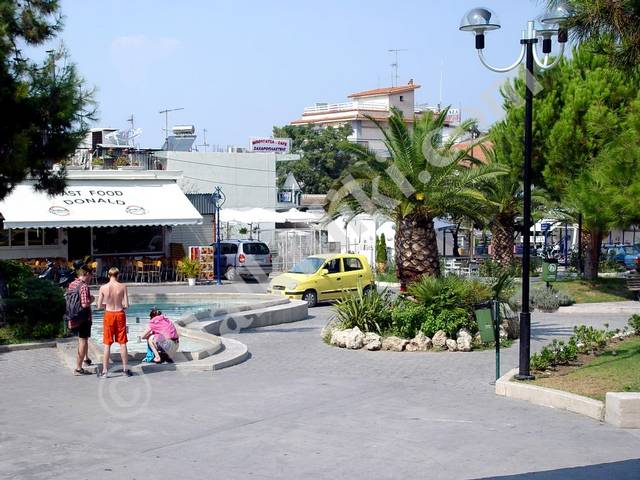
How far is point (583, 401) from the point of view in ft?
36.3

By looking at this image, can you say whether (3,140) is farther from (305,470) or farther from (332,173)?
(332,173)

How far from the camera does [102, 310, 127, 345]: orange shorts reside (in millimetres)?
13266

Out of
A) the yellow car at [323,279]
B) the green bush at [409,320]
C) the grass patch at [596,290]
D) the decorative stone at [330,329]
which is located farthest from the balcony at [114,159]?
the green bush at [409,320]

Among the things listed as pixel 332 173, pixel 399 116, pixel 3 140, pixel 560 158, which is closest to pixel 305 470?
pixel 3 140

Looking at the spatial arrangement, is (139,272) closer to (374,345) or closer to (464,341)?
(374,345)

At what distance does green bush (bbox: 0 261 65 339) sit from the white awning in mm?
14020

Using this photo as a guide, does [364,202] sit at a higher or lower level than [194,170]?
lower

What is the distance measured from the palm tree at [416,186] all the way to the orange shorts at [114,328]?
7.21 meters

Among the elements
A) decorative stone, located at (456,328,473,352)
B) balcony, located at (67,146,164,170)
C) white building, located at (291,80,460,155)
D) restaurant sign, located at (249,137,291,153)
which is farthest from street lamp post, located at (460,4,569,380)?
white building, located at (291,80,460,155)

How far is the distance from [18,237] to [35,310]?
18957mm

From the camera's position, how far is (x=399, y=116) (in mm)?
18938

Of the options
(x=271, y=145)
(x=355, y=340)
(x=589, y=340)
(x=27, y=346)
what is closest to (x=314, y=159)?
(x=271, y=145)

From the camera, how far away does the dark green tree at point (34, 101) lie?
637 inches

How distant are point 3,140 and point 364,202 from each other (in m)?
7.64
